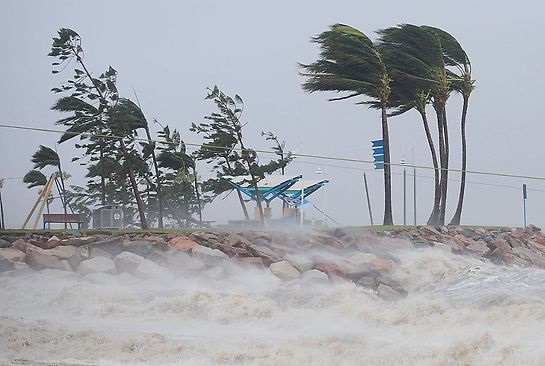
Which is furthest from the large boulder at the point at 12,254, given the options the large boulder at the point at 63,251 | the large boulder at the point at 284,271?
the large boulder at the point at 284,271

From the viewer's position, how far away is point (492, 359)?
8828 millimetres

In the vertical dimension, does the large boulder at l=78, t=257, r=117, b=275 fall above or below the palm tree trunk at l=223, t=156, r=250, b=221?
below

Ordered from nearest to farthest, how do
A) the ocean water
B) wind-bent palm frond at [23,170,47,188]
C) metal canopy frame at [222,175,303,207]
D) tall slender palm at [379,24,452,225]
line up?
1. the ocean water
2. wind-bent palm frond at [23,170,47,188]
3. metal canopy frame at [222,175,303,207]
4. tall slender palm at [379,24,452,225]

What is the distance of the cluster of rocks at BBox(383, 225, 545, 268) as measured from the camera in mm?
13047

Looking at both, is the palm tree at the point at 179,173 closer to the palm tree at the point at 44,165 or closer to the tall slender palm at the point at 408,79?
the palm tree at the point at 44,165

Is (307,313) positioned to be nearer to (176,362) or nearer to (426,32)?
(176,362)

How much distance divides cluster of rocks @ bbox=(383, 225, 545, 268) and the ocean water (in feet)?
2.88

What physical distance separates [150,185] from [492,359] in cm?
786

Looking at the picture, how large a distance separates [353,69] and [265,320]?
6.10 metres

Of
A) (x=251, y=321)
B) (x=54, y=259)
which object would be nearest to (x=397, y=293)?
(x=251, y=321)

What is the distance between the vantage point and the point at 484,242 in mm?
13852

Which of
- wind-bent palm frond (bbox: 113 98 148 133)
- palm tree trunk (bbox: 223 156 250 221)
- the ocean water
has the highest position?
wind-bent palm frond (bbox: 113 98 148 133)

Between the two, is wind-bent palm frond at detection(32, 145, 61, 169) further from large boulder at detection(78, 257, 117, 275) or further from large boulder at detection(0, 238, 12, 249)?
large boulder at detection(78, 257, 117, 275)

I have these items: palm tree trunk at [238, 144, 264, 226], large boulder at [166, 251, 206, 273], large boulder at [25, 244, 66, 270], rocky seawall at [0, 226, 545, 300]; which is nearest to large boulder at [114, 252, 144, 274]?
rocky seawall at [0, 226, 545, 300]
